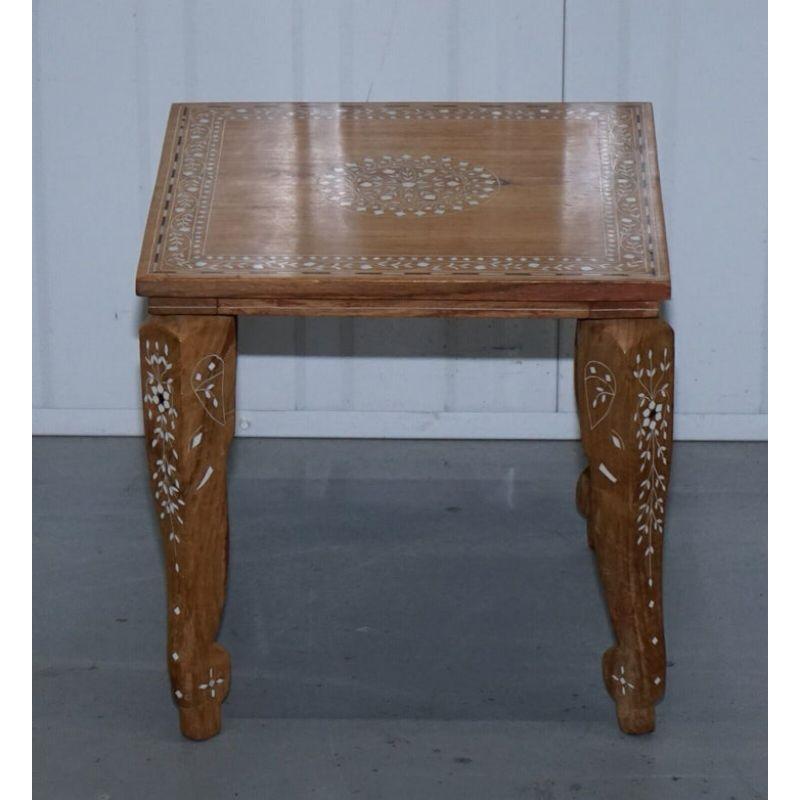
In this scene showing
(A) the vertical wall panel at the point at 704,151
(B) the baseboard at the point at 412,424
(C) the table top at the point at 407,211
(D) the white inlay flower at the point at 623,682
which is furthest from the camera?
(B) the baseboard at the point at 412,424

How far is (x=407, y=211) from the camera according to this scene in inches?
80.4

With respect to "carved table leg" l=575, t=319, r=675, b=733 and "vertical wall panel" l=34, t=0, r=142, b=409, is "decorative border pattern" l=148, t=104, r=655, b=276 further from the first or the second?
"vertical wall panel" l=34, t=0, r=142, b=409

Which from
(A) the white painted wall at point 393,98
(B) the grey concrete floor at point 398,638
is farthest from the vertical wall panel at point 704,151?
(B) the grey concrete floor at point 398,638

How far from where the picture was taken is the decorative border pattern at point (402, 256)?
1889 mm

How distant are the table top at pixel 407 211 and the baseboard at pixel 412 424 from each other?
58.4 inches

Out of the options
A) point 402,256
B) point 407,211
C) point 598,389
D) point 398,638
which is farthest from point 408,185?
point 398,638

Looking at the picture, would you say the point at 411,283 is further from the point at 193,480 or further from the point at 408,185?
the point at 193,480

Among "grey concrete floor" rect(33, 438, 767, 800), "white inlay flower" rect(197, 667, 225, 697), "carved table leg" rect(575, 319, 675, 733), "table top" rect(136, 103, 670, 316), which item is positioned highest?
"table top" rect(136, 103, 670, 316)

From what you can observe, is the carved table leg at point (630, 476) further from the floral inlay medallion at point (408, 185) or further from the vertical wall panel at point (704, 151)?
the vertical wall panel at point (704, 151)

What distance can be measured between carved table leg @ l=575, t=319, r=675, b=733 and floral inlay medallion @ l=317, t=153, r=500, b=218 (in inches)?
12.2

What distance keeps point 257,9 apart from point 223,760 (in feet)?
7.56

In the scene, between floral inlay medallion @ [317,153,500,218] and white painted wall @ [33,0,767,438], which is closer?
floral inlay medallion @ [317,153,500,218]

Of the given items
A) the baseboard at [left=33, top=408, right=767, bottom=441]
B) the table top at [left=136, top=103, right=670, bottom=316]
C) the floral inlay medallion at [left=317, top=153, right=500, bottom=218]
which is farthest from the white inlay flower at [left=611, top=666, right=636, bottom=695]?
the baseboard at [left=33, top=408, right=767, bottom=441]

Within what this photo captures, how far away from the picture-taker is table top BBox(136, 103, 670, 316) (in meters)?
1.87
